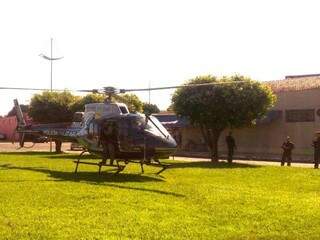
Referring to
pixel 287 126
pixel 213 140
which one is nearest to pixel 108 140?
pixel 213 140

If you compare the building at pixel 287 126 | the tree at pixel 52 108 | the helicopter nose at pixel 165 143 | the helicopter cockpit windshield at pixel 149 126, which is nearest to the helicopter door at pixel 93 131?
the helicopter cockpit windshield at pixel 149 126

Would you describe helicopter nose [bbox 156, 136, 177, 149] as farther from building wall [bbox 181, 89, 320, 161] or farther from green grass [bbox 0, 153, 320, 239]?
building wall [bbox 181, 89, 320, 161]

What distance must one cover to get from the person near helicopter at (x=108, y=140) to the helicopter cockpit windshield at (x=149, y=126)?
851mm

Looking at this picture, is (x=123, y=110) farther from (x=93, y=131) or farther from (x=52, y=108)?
(x=52, y=108)

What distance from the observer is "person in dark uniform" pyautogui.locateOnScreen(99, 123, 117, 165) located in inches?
734

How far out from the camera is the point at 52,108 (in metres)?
40.8

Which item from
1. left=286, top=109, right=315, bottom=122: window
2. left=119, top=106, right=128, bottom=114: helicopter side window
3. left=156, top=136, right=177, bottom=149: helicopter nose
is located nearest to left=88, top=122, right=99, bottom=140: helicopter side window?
left=119, top=106, right=128, bottom=114: helicopter side window

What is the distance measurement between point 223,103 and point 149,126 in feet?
36.7

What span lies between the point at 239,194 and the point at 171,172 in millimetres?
7136

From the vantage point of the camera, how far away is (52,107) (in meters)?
40.8

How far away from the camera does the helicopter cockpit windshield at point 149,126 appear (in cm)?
1819

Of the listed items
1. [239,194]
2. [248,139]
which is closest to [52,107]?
[248,139]

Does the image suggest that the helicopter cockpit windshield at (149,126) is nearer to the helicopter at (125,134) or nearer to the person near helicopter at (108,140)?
the helicopter at (125,134)

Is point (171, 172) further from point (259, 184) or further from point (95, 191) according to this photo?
point (95, 191)
